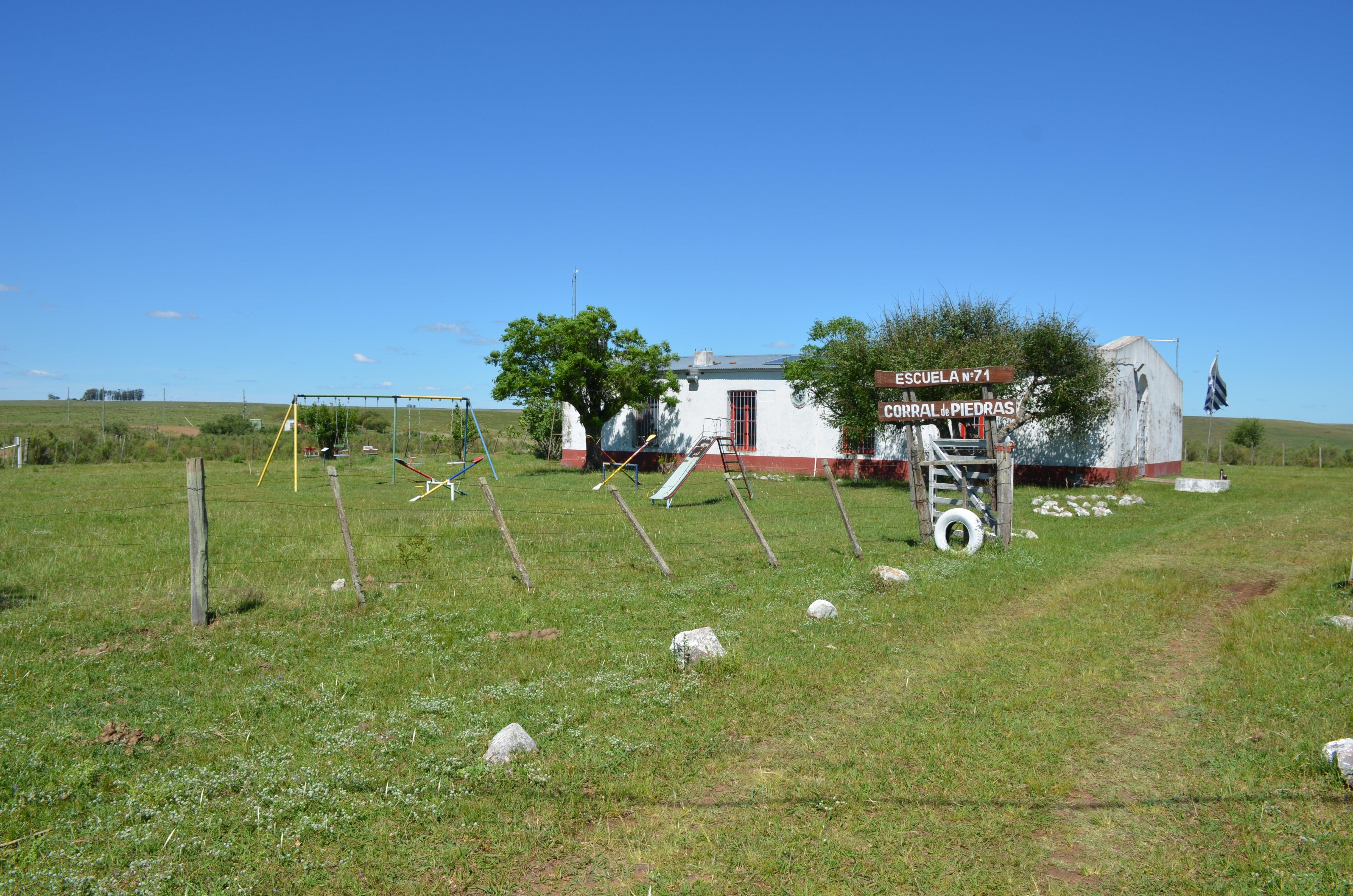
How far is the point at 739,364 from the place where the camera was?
3378 centimetres

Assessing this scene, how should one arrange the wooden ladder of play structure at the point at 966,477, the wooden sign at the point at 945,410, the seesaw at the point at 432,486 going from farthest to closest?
the seesaw at the point at 432,486 < the wooden ladder of play structure at the point at 966,477 < the wooden sign at the point at 945,410

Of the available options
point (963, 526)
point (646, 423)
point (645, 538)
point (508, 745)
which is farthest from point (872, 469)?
point (508, 745)

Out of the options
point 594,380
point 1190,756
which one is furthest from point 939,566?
point 594,380

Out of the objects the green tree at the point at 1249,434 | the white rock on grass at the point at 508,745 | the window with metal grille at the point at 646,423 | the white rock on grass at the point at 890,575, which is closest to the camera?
the white rock on grass at the point at 508,745

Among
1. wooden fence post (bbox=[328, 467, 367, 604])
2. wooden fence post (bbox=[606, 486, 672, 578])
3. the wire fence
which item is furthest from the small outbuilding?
wooden fence post (bbox=[328, 467, 367, 604])

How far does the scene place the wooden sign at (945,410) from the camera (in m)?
12.6

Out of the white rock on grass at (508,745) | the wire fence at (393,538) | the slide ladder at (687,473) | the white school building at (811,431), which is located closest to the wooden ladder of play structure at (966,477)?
the wire fence at (393,538)

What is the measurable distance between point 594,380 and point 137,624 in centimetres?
2348

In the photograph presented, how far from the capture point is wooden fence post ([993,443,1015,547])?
42.4 ft

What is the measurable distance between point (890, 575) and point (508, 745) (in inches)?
246

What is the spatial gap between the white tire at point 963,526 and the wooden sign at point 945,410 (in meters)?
1.47

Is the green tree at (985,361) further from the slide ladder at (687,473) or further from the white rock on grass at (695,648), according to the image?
the white rock on grass at (695,648)

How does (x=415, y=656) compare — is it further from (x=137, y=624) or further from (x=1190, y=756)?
(x=1190, y=756)

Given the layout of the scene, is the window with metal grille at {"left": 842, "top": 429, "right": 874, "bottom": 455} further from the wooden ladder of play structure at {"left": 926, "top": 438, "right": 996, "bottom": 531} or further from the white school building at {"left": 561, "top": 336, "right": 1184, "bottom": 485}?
the wooden ladder of play structure at {"left": 926, "top": 438, "right": 996, "bottom": 531}
